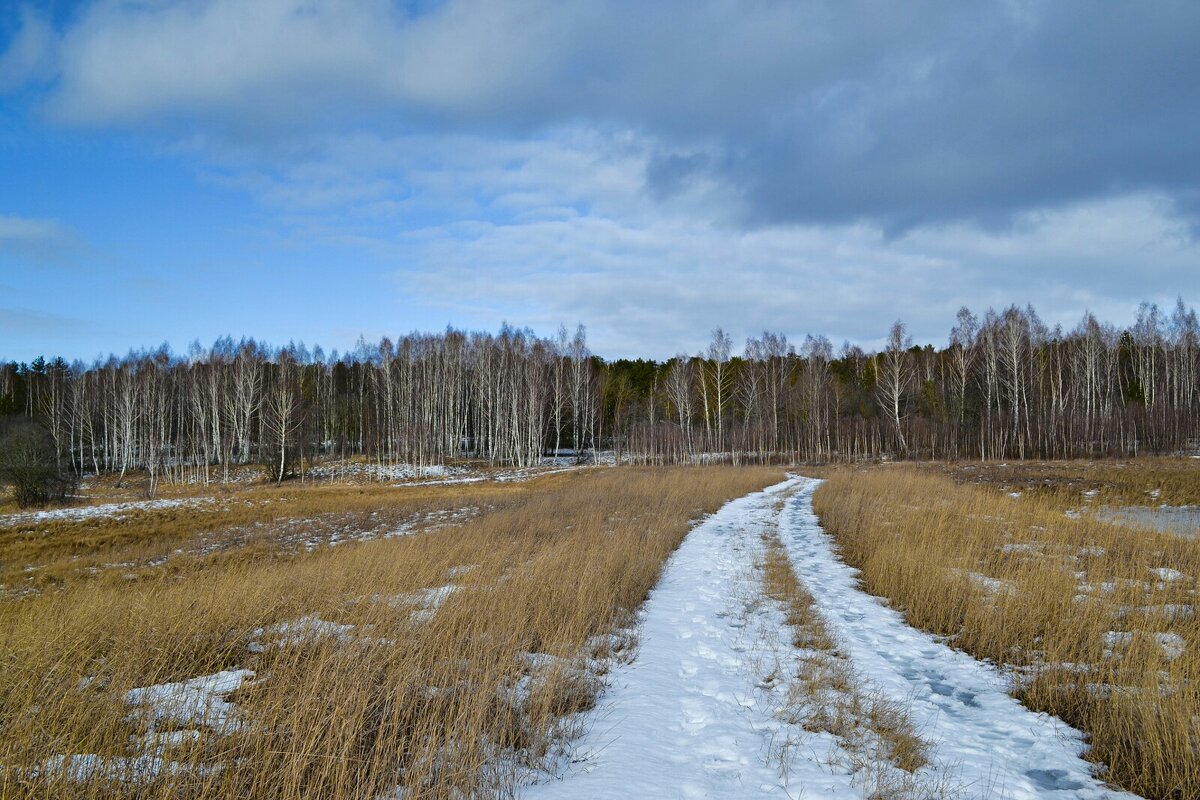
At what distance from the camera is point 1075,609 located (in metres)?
6.70

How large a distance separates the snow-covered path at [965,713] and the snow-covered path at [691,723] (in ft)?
3.06

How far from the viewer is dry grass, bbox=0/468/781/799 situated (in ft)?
10.9

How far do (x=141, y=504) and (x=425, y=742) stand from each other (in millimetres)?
36116

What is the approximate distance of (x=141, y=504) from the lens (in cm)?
3125

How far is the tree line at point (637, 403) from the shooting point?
51000 millimetres

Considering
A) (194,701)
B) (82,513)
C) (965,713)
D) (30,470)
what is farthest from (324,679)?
(30,470)

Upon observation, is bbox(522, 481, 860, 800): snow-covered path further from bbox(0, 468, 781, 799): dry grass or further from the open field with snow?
bbox(0, 468, 781, 799): dry grass

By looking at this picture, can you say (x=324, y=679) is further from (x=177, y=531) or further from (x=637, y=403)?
(x=637, y=403)

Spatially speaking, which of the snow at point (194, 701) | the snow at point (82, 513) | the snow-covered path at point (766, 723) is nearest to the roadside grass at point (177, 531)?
the snow at point (82, 513)

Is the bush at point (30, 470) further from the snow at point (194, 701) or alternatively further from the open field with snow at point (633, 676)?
the snow at point (194, 701)

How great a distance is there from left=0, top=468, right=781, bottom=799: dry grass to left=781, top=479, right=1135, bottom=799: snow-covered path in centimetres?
277

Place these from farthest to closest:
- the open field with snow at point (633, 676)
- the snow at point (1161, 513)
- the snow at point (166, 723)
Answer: the snow at point (1161, 513)
the open field with snow at point (633, 676)
the snow at point (166, 723)

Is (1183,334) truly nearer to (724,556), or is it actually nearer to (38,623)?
(724,556)

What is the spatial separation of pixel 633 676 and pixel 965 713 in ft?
9.60
